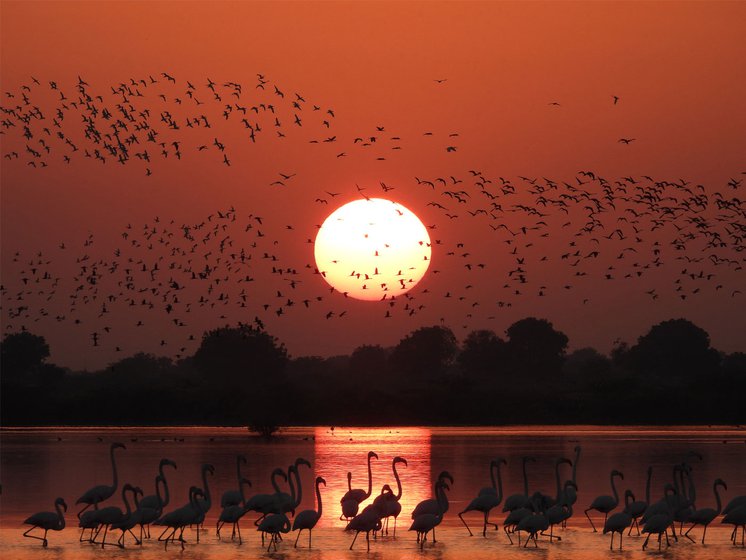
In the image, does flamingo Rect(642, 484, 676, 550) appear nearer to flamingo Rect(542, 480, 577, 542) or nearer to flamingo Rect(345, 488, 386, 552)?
flamingo Rect(542, 480, 577, 542)

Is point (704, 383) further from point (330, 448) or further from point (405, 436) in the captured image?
point (330, 448)

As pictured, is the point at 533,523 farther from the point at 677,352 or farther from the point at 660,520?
the point at 677,352

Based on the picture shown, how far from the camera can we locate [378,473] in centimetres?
4556

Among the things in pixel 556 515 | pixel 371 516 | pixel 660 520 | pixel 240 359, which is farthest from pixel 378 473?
pixel 240 359

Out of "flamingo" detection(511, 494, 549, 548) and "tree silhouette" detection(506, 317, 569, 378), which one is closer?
"flamingo" detection(511, 494, 549, 548)

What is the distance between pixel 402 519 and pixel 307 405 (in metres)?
81.4

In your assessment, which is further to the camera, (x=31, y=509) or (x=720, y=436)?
(x=720, y=436)

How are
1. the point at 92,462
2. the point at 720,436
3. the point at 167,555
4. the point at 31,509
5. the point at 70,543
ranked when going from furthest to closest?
the point at 720,436, the point at 92,462, the point at 31,509, the point at 70,543, the point at 167,555

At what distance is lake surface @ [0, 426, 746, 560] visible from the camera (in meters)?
25.1

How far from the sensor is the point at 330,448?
216 feet

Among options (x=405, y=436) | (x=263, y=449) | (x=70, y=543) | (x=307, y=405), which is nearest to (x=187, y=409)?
(x=307, y=405)

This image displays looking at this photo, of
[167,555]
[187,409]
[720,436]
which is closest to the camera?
[167,555]

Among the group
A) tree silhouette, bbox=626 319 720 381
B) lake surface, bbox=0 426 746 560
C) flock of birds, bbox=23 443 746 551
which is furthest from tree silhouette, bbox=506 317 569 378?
flock of birds, bbox=23 443 746 551

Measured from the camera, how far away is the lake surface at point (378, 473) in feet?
82.4
